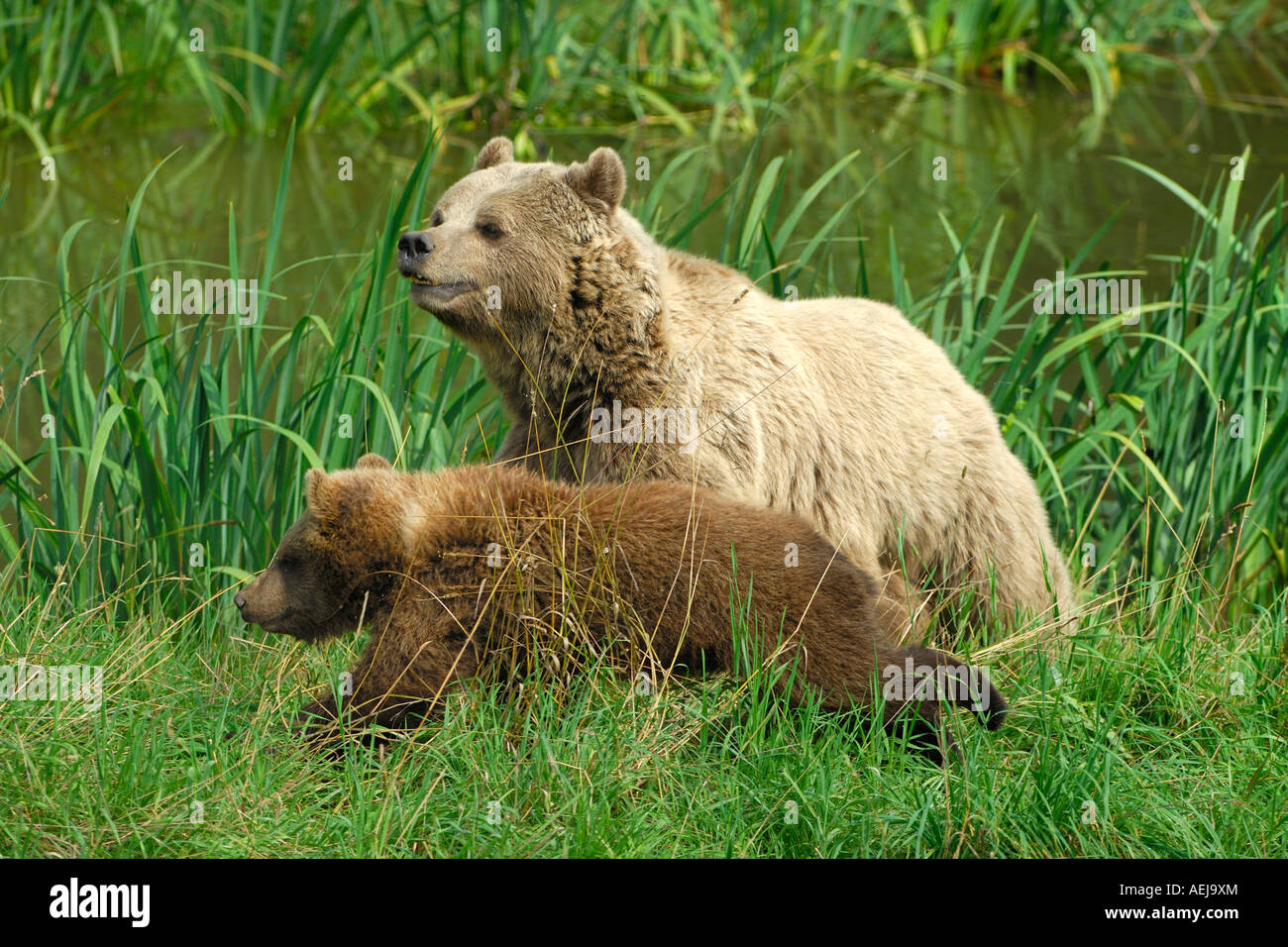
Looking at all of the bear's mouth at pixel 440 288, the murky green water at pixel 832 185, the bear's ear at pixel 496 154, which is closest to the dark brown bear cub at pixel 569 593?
the bear's mouth at pixel 440 288

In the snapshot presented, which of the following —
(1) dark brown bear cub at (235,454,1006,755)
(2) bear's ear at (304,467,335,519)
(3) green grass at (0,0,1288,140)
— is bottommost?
(1) dark brown bear cub at (235,454,1006,755)

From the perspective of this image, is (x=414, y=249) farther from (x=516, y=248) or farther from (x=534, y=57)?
(x=534, y=57)

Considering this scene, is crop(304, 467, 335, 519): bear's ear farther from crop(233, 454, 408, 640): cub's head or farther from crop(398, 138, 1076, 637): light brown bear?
crop(398, 138, 1076, 637): light brown bear

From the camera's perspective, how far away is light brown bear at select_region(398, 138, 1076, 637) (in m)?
4.38

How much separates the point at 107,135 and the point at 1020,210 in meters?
6.79

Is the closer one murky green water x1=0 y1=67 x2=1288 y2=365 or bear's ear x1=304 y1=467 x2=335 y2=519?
bear's ear x1=304 y1=467 x2=335 y2=519

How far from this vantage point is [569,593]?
12.2 ft

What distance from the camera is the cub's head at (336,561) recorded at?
3850mm

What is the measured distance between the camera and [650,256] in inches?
178

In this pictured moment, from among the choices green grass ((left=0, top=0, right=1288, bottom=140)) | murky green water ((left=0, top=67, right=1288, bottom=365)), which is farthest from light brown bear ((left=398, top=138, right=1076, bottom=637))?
green grass ((left=0, top=0, right=1288, bottom=140))

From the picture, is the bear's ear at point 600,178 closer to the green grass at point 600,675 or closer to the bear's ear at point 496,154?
the bear's ear at point 496,154

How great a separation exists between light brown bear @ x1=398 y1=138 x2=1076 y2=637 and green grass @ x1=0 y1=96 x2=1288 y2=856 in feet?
1.64

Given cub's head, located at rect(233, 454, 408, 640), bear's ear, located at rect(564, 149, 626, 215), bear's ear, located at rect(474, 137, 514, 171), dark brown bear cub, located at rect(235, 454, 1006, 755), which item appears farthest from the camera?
bear's ear, located at rect(474, 137, 514, 171)

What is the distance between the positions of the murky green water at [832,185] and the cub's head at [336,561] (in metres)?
4.49
